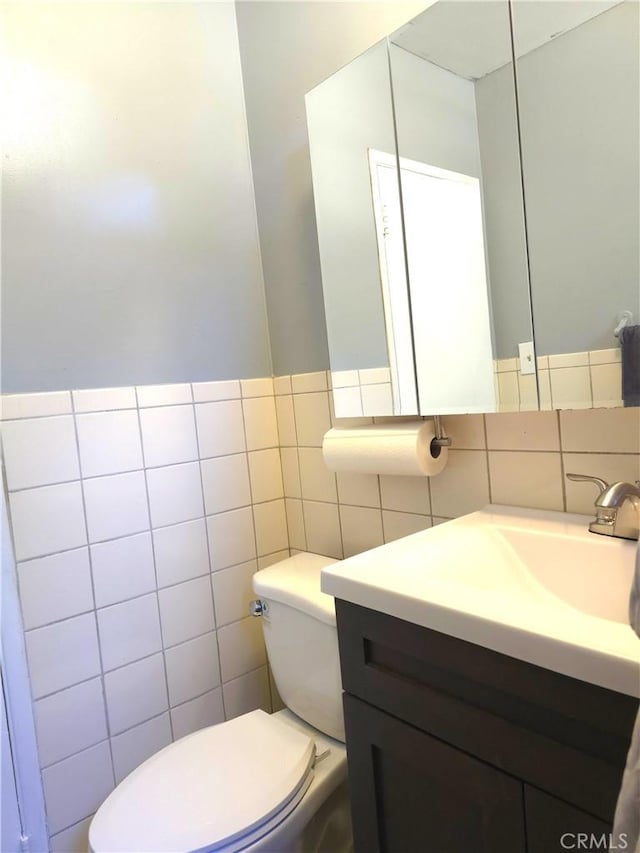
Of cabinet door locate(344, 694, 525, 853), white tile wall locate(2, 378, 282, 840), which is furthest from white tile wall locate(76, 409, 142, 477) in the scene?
cabinet door locate(344, 694, 525, 853)

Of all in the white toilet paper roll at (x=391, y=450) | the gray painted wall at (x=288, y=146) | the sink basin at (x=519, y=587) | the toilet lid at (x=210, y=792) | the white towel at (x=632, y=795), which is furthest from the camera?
the gray painted wall at (x=288, y=146)

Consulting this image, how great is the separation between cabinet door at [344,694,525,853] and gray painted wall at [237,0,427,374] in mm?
888

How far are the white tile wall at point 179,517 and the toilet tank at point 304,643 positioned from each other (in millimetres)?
212

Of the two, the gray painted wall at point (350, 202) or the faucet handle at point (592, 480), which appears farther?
the gray painted wall at point (350, 202)

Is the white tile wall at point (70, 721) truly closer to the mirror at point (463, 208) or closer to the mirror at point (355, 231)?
the mirror at point (355, 231)

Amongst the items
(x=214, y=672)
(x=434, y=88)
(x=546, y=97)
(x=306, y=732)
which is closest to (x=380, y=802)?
(x=306, y=732)

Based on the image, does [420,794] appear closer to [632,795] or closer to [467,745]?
[467,745]

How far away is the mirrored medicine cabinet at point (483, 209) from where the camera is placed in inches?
36.5

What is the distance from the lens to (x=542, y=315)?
101 cm

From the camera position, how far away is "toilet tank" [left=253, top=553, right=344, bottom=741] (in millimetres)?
1132

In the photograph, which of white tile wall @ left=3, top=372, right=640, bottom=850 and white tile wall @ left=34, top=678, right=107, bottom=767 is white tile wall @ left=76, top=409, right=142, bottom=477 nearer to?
white tile wall @ left=3, top=372, right=640, bottom=850

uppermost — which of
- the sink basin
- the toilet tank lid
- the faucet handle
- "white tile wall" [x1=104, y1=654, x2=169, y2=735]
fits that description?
the faucet handle

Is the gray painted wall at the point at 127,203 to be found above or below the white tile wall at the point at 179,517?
above

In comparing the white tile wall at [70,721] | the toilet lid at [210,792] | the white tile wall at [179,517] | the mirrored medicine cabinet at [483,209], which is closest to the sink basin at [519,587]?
the white tile wall at [179,517]
